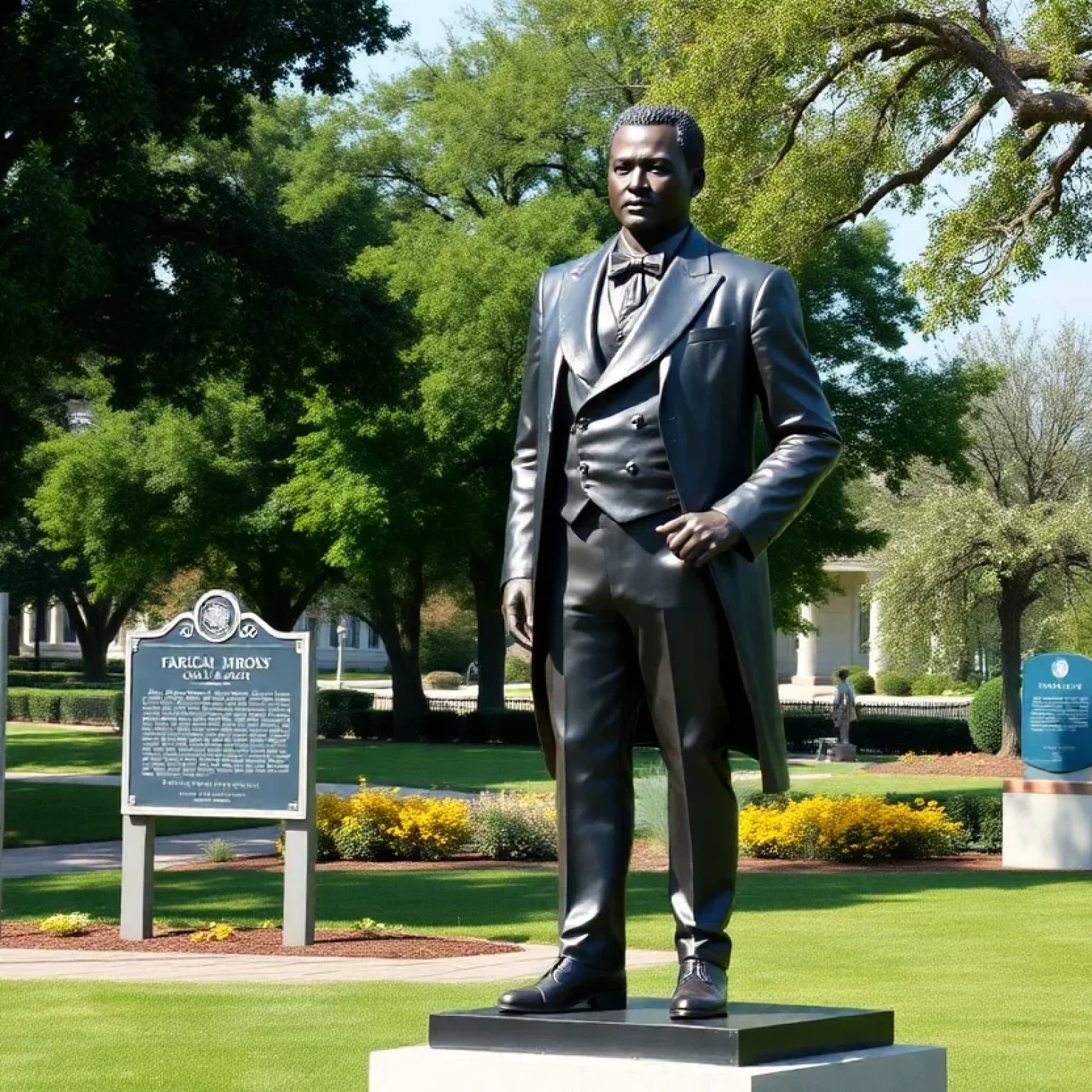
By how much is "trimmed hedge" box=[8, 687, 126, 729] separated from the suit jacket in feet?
140

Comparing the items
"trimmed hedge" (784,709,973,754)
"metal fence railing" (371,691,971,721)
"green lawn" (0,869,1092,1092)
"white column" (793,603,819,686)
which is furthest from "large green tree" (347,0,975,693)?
"white column" (793,603,819,686)

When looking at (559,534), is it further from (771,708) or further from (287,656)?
(287,656)

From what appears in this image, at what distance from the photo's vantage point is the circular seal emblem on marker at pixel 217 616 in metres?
12.9

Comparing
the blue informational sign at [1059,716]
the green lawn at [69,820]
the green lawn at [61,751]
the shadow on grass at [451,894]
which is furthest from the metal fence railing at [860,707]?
the shadow on grass at [451,894]

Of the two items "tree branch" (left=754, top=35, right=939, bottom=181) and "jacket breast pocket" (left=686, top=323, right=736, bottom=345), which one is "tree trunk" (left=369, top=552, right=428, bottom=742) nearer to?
"tree branch" (left=754, top=35, right=939, bottom=181)

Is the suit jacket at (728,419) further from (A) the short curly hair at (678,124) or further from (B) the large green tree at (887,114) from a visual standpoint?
(B) the large green tree at (887,114)

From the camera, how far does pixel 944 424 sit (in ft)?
115

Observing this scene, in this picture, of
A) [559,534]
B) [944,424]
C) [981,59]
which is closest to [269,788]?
[559,534]

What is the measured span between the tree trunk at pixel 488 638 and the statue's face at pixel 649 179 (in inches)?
1447

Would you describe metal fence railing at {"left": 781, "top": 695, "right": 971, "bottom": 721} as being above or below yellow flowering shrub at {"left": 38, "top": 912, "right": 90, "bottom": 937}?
above

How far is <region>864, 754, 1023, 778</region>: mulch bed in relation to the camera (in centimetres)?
3241

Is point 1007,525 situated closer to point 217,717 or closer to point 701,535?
point 217,717

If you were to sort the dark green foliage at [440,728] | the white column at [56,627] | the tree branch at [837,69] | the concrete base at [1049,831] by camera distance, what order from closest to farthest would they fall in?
1. the concrete base at [1049,831]
2. the tree branch at [837,69]
3. the dark green foliage at [440,728]
4. the white column at [56,627]

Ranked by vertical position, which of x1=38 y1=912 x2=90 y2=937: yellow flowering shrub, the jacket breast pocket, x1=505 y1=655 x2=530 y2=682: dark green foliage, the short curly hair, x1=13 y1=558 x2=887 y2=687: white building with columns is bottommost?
x1=38 y1=912 x2=90 y2=937: yellow flowering shrub
